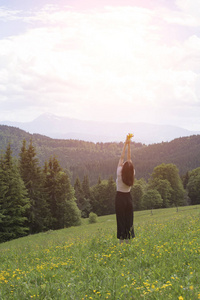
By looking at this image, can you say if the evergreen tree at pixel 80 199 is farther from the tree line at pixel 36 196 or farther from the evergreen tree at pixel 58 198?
the evergreen tree at pixel 58 198

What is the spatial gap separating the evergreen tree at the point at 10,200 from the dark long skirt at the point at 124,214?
32.6m

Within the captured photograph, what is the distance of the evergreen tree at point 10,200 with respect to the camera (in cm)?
4009

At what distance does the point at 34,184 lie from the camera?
48.0 meters

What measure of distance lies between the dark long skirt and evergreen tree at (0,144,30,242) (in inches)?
1285

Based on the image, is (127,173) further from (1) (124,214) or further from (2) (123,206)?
(1) (124,214)

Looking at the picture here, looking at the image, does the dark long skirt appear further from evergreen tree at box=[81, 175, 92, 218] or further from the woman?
evergreen tree at box=[81, 175, 92, 218]

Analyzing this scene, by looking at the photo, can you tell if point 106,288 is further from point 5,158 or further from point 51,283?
point 5,158

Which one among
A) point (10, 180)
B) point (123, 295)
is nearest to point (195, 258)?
point (123, 295)

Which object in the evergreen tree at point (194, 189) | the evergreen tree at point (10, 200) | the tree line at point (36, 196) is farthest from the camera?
the evergreen tree at point (194, 189)

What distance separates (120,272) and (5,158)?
37862 mm

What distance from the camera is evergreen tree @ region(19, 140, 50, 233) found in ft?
156

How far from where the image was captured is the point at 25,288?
6.67 m

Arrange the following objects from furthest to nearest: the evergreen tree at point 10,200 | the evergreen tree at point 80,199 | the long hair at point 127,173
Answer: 1. the evergreen tree at point 80,199
2. the evergreen tree at point 10,200
3. the long hair at point 127,173

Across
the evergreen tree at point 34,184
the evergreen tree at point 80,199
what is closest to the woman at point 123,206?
the evergreen tree at point 34,184
